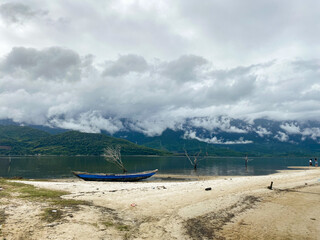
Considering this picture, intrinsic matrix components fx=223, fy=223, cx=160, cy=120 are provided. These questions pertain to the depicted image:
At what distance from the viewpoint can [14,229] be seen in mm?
12789

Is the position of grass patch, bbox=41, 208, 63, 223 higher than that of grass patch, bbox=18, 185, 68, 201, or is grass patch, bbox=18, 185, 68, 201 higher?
grass patch, bbox=41, 208, 63, 223

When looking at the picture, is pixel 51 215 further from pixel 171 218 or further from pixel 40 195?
pixel 40 195

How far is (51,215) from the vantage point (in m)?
15.8

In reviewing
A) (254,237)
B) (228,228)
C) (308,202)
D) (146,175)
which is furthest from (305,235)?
(146,175)

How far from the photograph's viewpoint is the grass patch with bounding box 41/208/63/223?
1490 cm

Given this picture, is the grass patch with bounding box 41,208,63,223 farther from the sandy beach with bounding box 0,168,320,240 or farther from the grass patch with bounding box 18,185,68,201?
the grass patch with bounding box 18,185,68,201

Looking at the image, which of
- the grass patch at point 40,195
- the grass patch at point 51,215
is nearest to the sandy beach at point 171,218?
the grass patch at point 51,215

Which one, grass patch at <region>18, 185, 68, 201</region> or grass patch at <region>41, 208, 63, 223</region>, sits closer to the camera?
grass patch at <region>41, 208, 63, 223</region>

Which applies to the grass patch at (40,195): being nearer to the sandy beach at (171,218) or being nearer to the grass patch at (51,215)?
the sandy beach at (171,218)

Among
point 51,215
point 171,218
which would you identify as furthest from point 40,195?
point 171,218

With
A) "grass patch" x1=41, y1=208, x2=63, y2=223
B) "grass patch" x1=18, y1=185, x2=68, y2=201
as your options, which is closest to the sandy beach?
"grass patch" x1=41, y1=208, x2=63, y2=223

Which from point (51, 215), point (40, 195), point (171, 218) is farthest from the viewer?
point (40, 195)

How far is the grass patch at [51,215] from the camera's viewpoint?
1490 centimetres

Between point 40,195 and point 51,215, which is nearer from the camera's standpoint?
point 51,215
